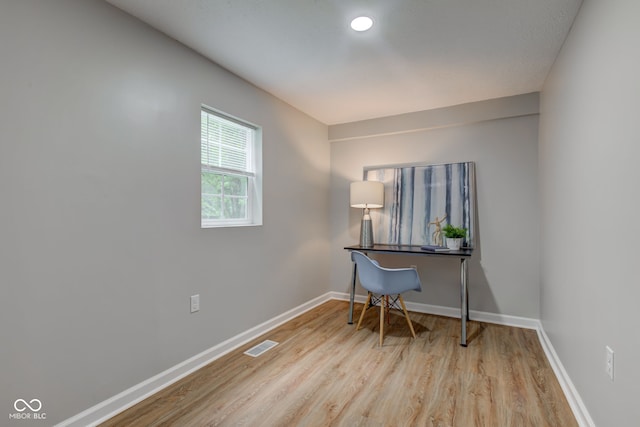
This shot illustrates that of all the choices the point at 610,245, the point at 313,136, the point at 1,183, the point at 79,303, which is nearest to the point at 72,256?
the point at 79,303

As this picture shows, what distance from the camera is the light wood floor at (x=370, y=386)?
70.1 inches

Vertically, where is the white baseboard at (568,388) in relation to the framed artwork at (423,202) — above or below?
below

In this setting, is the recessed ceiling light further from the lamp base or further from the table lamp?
the lamp base

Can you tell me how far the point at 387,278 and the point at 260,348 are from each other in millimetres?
1224

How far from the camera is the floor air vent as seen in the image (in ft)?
8.49

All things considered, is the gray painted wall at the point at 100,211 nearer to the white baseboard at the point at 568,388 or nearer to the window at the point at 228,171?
the window at the point at 228,171

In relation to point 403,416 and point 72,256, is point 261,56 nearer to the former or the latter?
point 72,256

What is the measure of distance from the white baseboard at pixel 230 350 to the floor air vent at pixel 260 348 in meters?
0.14

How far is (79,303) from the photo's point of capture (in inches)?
66.4

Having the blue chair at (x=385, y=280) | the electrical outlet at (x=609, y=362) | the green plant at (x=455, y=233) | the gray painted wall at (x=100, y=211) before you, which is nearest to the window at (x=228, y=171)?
the gray painted wall at (x=100, y=211)

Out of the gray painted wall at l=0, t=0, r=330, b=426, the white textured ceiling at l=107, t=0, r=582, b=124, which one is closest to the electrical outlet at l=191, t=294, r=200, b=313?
the gray painted wall at l=0, t=0, r=330, b=426

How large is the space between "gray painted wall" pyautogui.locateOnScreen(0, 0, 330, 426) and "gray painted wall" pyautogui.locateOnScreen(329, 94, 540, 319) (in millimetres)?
2022

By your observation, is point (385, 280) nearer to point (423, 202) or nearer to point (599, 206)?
point (423, 202)

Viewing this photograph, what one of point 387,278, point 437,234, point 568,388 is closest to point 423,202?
point 437,234
